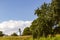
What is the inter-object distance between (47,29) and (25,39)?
828 inches

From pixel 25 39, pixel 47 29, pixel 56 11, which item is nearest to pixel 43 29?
pixel 47 29

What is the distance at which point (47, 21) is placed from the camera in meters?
52.1

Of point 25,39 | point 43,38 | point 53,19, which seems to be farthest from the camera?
point 25,39

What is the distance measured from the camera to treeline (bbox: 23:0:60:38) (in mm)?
51781

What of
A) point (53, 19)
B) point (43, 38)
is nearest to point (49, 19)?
point (53, 19)

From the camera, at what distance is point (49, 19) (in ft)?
171

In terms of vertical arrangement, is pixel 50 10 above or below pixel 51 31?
above

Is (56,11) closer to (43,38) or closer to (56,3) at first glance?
(56,3)

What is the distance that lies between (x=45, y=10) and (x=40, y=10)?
4.46ft

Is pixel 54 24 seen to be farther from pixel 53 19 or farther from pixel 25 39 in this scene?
pixel 25 39

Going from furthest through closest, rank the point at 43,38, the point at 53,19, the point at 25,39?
the point at 25,39, the point at 43,38, the point at 53,19

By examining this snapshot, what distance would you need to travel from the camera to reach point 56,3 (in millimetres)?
52312

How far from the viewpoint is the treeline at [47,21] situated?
51781 mm

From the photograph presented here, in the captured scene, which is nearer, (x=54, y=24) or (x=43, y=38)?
(x=54, y=24)
